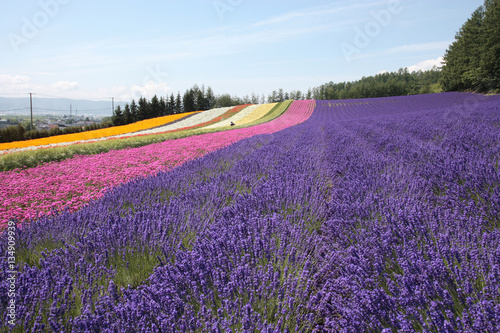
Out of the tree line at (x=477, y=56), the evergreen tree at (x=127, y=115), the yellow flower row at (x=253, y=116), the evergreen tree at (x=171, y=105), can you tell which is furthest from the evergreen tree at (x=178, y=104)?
the tree line at (x=477, y=56)

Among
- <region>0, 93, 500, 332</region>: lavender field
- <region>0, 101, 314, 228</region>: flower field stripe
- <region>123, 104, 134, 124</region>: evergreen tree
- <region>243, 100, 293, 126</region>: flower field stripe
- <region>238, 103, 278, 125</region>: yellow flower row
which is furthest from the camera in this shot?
<region>123, 104, 134, 124</region>: evergreen tree

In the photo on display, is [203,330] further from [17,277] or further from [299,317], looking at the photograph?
[17,277]

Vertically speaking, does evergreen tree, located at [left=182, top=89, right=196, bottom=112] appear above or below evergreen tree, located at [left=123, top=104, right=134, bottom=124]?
above

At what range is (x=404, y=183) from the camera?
2883mm

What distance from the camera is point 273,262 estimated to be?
5.83 ft

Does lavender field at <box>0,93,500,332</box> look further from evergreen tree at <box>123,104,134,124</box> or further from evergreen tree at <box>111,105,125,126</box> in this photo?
evergreen tree at <box>123,104,134,124</box>

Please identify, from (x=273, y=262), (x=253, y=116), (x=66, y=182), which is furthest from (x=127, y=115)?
(x=273, y=262)

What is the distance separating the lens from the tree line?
2782 cm

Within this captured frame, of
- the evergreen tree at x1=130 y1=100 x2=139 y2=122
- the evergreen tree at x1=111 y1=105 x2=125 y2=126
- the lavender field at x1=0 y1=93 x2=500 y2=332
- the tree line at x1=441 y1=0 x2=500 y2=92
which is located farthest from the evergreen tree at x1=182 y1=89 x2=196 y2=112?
the lavender field at x1=0 y1=93 x2=500 y2=332

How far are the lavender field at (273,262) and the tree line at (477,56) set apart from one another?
34.7 meters

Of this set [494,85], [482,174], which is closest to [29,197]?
[482,174]

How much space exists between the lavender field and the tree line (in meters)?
34.7

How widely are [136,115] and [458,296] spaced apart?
4804cm
